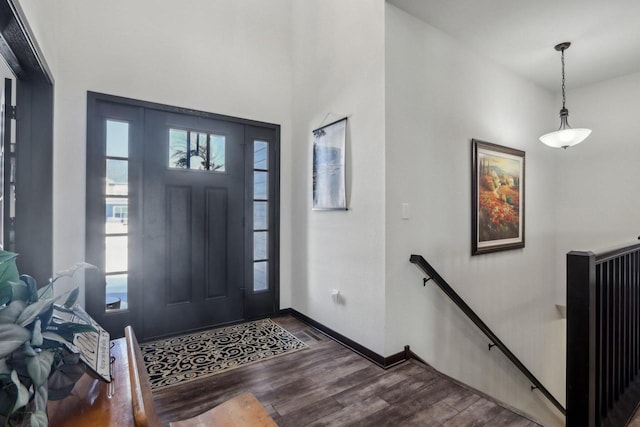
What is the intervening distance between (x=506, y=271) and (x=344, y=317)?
217 cm

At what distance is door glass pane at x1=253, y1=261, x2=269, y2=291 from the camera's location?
11.9 ft

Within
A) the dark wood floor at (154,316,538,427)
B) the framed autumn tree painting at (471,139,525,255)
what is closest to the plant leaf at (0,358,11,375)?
the dark wood floor at (154,316,538,427)

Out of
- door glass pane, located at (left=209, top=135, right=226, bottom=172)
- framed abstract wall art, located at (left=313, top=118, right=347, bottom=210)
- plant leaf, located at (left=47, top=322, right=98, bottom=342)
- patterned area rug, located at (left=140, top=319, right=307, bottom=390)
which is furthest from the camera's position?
door glass pane, located at (left=209, top=135, right=226, bottom=172)

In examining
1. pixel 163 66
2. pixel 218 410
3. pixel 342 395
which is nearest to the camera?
pixel 218 410

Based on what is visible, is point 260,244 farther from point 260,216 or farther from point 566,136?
point 566,136

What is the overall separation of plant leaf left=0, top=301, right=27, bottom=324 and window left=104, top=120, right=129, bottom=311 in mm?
2502

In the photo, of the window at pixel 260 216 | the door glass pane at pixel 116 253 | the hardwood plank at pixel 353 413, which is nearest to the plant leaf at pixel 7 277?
the hardwood plank at pixel 353 413

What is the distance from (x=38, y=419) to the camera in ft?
1.96

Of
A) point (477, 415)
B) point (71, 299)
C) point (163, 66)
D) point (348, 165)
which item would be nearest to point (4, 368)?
point (71, 299)

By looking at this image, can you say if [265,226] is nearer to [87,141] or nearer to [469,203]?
[87,141]

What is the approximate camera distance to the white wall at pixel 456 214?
2.62m

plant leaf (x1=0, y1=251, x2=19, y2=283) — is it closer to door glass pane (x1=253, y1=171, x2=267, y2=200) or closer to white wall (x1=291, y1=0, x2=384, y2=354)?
white wall (x1=291, y1=0, x2=384, y2=354)

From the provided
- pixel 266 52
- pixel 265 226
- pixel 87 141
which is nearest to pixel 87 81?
pixel 87 141

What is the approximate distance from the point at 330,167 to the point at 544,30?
2.46 meters
